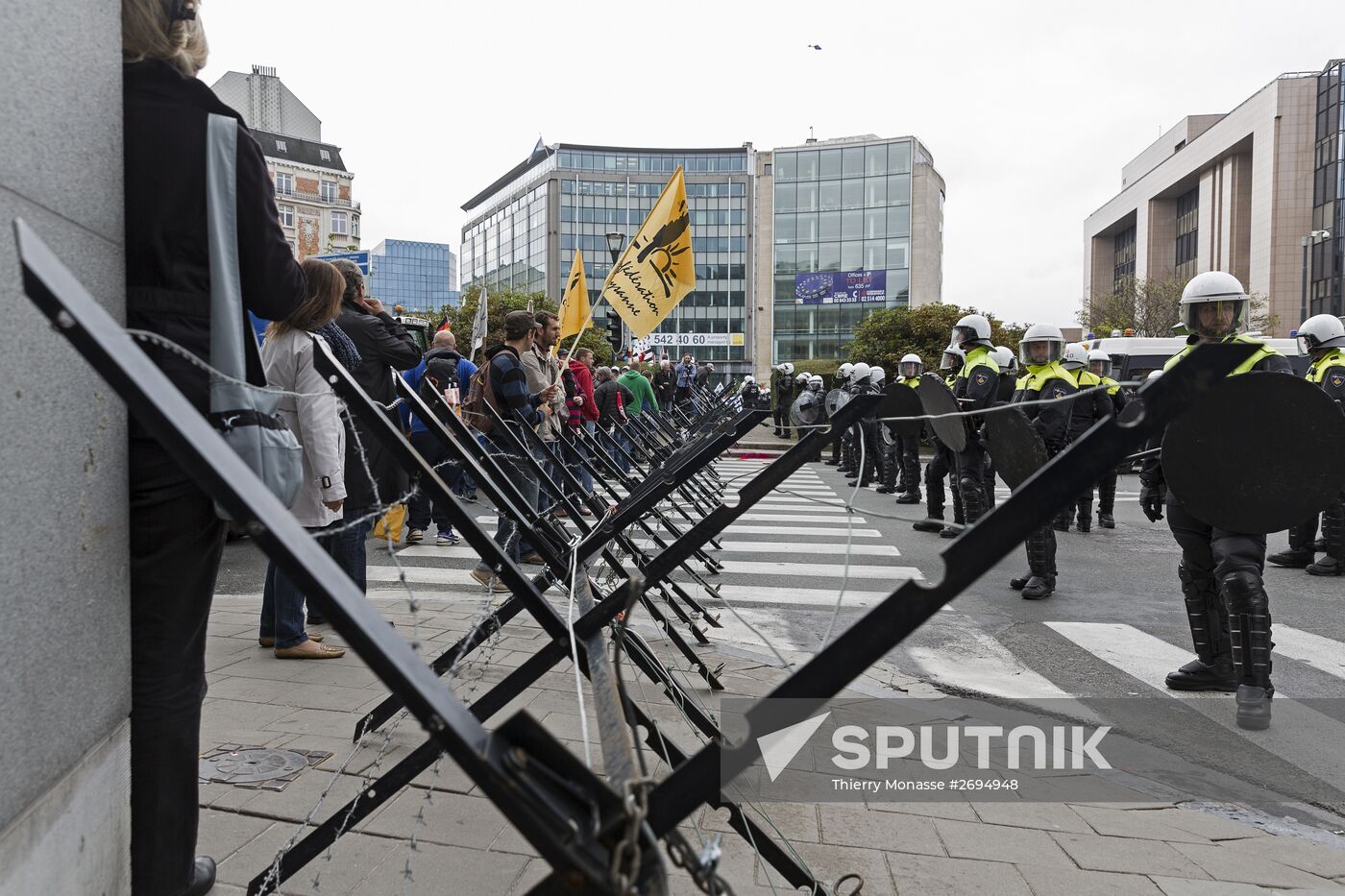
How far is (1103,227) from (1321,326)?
8146 centimetres

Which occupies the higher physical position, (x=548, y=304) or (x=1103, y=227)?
(x=1103, y=227)

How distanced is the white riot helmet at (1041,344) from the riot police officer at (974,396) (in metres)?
0.46

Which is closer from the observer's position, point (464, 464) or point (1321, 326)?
point (464, 464)

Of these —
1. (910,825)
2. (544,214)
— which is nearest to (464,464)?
(910,825)

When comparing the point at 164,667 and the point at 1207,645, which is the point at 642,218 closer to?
the point at 1207,645

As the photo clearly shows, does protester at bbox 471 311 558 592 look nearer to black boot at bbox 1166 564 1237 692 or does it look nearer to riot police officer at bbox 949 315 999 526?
riot police officer at bbox 949 315 999 526

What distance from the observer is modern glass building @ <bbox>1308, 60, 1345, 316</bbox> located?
48344 millimetres

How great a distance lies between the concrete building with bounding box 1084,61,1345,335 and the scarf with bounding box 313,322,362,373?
47816 millimetres

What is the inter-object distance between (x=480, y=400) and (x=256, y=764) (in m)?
5.03

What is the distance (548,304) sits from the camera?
Answer: 142 feet

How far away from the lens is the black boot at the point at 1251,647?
13.9ft

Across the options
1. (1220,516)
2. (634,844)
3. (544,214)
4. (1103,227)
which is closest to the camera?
(634,844)

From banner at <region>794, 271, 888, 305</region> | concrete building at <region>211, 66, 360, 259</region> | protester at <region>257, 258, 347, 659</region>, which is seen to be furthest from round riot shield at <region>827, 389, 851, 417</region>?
concrete building at <region>211, 66, 360, 259</region>

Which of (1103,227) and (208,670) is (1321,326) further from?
(1103,227)
